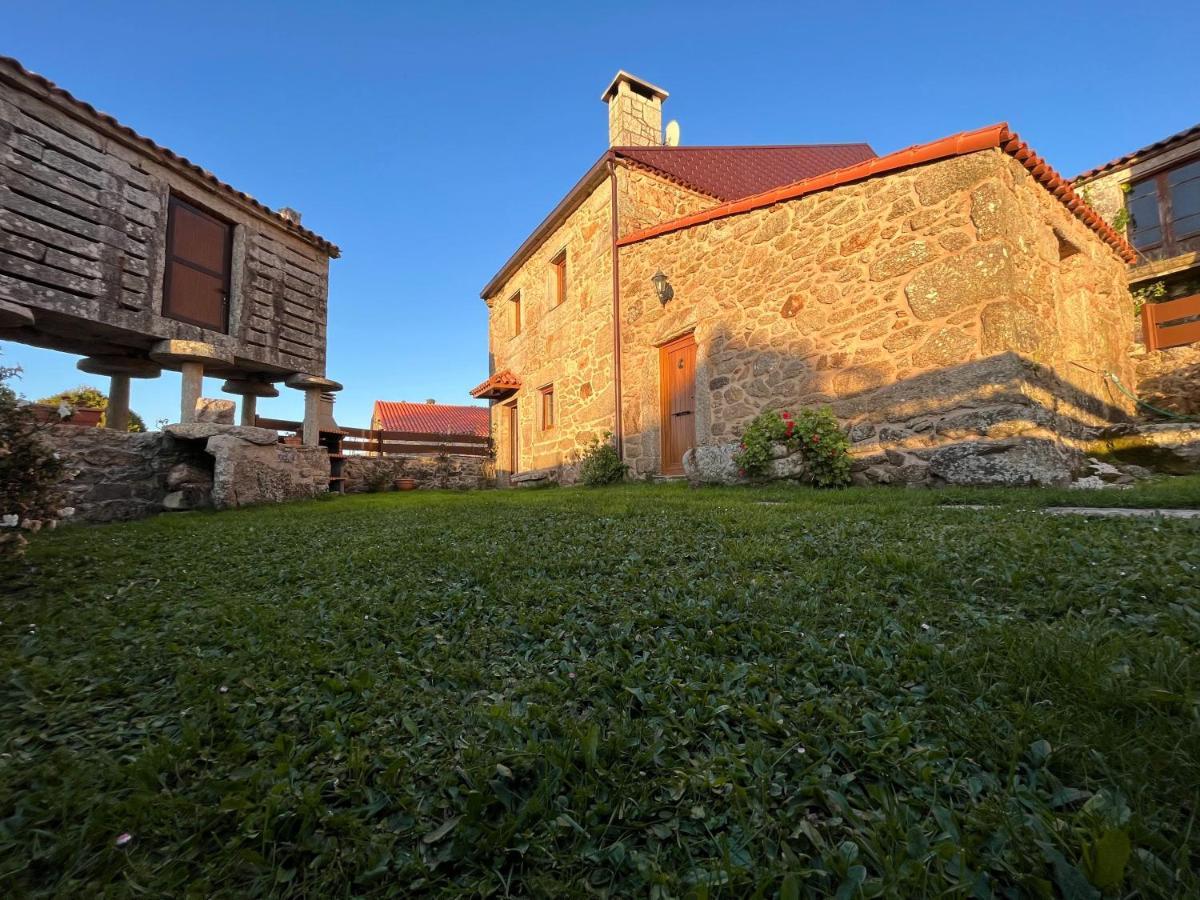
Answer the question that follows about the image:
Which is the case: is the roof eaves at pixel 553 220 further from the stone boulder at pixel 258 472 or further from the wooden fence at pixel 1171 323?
the wooden fence at pixel 1171 323

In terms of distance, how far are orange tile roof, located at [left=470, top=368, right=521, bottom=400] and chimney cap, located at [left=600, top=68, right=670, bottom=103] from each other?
6.61 meters

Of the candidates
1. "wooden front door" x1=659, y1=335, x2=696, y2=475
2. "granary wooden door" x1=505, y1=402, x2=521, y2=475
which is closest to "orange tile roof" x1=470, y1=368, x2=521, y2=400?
"granary wooden door" x1=505, y1=402, x2=521, y2=475

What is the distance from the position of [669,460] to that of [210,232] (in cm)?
810

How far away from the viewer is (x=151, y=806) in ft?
3.51

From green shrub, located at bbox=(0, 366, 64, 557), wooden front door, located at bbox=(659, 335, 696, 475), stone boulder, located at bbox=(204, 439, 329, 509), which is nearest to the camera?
green shrub, located at bbox=(0, 366, 64, 557)

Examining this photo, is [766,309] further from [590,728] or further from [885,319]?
[590,728]

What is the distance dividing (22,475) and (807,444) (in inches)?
254

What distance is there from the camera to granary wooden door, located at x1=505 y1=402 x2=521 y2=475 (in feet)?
43.5

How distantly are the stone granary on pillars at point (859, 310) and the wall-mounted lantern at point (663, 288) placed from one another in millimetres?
35

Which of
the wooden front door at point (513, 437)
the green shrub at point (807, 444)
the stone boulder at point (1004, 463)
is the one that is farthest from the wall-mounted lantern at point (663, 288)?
the wooden front door at point (513, 437)

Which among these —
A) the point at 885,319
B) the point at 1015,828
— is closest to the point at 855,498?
the point at 885,319

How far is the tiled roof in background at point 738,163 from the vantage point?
9906 millimetres

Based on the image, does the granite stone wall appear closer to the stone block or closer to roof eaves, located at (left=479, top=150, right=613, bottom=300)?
roof eaves, located at (left=479, top=150, right=613, bottom=300)

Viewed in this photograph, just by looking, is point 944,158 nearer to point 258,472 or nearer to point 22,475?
point 22,475
